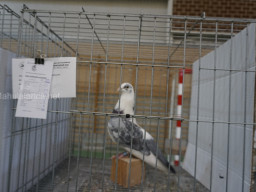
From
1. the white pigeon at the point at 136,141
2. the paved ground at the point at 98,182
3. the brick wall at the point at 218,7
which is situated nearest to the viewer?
the paved ground at the point at 98,182

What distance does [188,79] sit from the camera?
2.97m

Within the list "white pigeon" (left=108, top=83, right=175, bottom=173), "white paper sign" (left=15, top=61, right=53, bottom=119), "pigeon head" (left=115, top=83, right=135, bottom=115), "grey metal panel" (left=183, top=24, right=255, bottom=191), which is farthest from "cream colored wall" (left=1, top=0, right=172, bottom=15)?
"white pigeon" (left=108, top=83, right=175, bottom=173)

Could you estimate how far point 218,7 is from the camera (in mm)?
2420

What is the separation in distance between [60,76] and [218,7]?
7.65 feet

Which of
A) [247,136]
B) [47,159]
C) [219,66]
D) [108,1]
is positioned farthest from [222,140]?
[108,1]

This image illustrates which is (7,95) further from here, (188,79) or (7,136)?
(188,79)

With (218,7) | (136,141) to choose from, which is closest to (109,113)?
(136,141)

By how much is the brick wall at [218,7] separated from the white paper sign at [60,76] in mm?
2070

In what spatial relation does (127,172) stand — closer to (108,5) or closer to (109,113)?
(109,113)

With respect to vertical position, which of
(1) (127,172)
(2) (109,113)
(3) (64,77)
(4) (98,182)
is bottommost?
(4) (98,182)

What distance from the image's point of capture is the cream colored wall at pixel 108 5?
5.94ft

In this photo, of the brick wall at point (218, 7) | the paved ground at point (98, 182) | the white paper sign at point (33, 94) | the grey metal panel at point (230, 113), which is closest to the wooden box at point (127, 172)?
the paved ground at point (98, 182)

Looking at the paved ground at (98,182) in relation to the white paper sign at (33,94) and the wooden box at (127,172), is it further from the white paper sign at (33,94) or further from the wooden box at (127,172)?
the white paper sign at (33,94)

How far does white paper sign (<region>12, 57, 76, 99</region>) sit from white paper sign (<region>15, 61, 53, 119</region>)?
3cm
